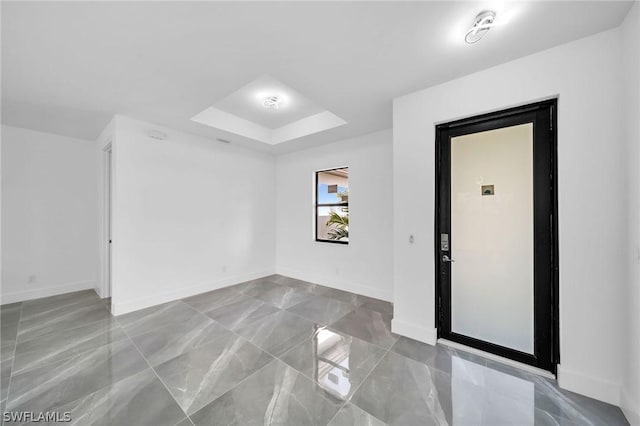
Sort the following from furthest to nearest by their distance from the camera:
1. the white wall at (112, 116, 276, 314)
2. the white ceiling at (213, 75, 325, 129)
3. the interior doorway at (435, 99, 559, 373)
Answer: the white wall at (112, 116, 276, 314), the white ceiling at (213, 75, 325, 129), the interior doorway at (435, 99, 559, 373)

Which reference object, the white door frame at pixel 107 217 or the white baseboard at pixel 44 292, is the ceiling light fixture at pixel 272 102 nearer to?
the white door frame at pixel 107 217

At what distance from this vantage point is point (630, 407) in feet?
5.12

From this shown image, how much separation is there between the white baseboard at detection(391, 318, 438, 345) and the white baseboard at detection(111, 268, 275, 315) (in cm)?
311

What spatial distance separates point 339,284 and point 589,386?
3.06 m

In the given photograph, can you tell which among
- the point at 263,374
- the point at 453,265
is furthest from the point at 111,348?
the point at 453,265

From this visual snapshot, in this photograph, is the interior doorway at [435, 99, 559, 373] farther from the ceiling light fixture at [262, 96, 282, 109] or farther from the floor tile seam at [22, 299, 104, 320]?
the floor tile seam at [22, 299, 104, 320]

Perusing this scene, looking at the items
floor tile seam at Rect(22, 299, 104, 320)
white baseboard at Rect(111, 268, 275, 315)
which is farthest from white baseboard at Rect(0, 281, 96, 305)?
white baseboard at Rect(111, 268, 275, 315)

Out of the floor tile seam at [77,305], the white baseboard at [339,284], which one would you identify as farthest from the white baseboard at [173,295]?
the floor tile seam at [77,305]

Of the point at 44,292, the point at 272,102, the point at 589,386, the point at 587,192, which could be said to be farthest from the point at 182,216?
the point at 589,386

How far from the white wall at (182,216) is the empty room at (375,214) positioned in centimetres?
4

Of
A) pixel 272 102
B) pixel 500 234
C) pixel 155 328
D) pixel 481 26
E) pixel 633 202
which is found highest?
pixel 272 102

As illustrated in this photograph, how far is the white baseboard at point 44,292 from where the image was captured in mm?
3575

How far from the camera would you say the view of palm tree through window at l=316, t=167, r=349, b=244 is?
4.58 meters

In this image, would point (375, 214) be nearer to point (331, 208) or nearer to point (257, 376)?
point (331, 208)
